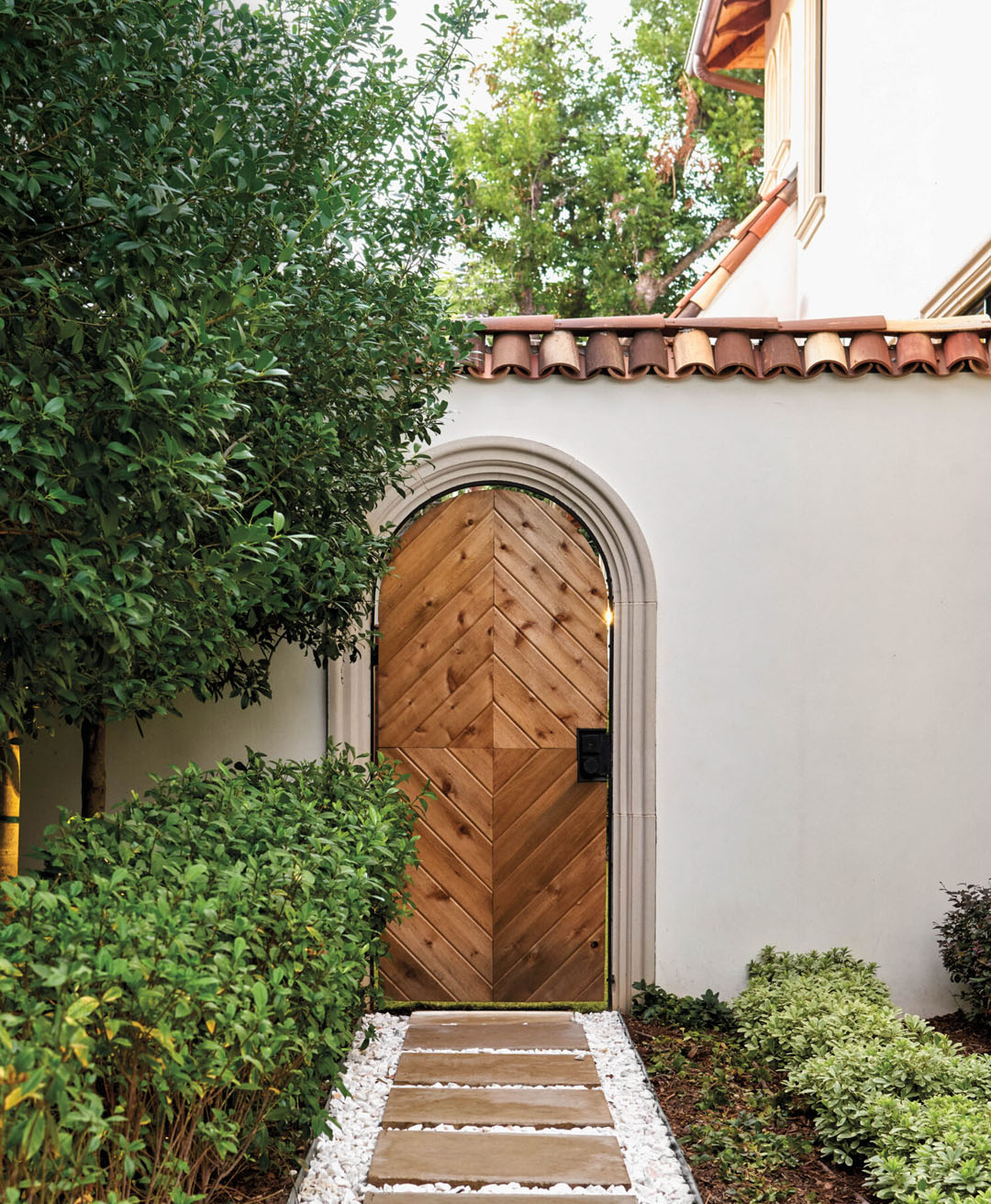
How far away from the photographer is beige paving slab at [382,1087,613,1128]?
3.98 m

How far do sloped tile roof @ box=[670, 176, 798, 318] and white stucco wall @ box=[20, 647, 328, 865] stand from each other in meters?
6.89

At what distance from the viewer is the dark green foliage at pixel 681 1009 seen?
5.18m

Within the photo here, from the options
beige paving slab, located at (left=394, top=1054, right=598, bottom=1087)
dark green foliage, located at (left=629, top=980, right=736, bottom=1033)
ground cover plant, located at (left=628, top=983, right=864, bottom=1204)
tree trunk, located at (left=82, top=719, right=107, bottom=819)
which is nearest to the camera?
ground cover plant, located at (left=628, top=983, right=864, bottom=1204)

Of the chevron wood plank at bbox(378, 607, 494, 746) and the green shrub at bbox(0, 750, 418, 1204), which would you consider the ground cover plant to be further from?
the chevron wood plank at bbox(378, 607, 494, 746)

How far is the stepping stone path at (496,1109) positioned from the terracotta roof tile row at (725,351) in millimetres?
3176

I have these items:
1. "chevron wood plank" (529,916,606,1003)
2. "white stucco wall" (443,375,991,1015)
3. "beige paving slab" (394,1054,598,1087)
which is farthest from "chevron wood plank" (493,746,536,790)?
"beige paving slab" (394,1054,598,1087)

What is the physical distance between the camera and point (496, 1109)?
4.07 meters

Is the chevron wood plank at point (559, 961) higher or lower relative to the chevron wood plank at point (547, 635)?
lower

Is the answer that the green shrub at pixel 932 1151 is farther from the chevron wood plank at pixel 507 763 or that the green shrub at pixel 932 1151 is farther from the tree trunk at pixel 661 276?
the tree trunk at pixel 661 276

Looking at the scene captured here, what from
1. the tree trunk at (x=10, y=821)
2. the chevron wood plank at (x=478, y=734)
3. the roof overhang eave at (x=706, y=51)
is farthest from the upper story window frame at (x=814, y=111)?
the tree trunk at (x=10, y=821)

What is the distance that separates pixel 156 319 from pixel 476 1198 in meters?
2.80

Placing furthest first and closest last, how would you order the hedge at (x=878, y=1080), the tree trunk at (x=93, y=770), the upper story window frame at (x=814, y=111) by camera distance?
the upper story window frame at (x=814, y=111) < the tree trunk at (x=93, y=770) < the hedge at (x=878, y=1080)

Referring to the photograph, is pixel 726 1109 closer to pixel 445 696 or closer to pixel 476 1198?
pixel 476 1198

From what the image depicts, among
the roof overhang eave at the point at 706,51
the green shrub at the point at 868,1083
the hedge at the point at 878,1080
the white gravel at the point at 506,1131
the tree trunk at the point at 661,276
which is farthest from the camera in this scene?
the tree trunk at the point at 661,276
